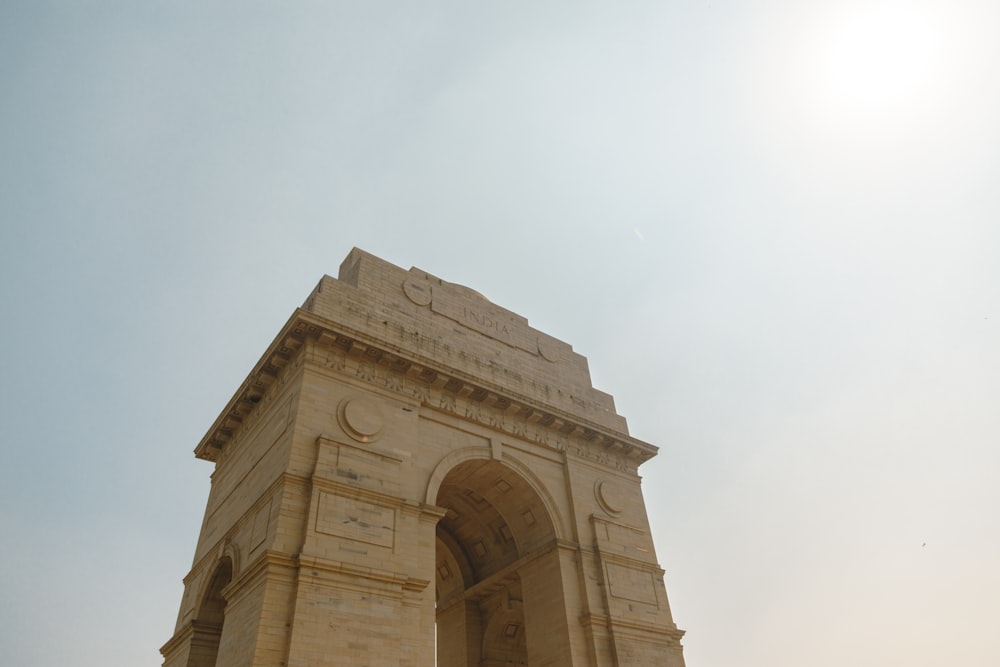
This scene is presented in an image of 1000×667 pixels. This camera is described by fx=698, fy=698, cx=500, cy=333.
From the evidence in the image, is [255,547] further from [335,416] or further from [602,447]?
[602,447]

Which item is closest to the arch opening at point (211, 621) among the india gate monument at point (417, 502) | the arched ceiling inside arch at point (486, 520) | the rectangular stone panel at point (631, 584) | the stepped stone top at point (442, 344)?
the india gate monument at point (417, 502)

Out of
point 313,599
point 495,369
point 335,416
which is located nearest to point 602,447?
point 495,369

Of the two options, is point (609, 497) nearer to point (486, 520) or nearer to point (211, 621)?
point (486, 520)

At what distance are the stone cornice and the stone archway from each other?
1811 millimetres

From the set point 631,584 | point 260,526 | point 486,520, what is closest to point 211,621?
point 260,526

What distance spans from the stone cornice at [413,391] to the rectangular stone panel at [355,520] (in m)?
3.69

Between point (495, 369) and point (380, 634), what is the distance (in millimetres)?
9621

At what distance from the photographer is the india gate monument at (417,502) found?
1537cm

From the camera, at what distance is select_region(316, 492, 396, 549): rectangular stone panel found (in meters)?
16.0

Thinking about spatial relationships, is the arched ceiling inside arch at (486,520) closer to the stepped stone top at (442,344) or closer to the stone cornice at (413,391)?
the stone cornice at (413,391)

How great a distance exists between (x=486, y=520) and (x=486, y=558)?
62.6 inches

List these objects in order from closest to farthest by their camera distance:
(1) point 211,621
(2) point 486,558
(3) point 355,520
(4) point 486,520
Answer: (3) point 355,520
(1) point 211,621
(4) point 486,520
(2) point 486,558

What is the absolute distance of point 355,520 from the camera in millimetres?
16375

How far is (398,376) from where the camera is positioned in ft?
64.9
